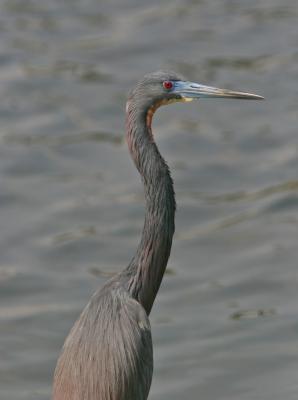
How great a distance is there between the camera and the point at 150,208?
7.62 meters

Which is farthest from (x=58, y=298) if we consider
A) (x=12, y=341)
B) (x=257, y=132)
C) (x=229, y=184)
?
(x=257, y=132)

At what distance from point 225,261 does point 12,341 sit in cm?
204

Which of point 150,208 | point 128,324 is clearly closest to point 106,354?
point 128,324

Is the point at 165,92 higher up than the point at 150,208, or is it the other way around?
the point at 165,92

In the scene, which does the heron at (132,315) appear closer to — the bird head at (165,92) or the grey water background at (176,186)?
the bird head at (165,92)

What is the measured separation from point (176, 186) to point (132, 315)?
544cm

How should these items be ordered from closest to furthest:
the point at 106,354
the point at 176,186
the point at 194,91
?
1. the point at 106,354
2. the point at 194,91
3. the point at 176,186

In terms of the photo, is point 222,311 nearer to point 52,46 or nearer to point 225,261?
point 225,261

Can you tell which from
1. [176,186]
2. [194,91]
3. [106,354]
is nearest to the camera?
[106,354]

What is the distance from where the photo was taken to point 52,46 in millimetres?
15578

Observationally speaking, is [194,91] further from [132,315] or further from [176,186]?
[176,186]

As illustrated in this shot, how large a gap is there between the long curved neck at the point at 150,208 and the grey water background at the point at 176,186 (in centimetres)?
261

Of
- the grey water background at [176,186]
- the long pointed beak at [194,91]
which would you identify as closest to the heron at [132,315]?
the long pointed beak at [194,91]

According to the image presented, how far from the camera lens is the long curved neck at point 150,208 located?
24.4 feet
